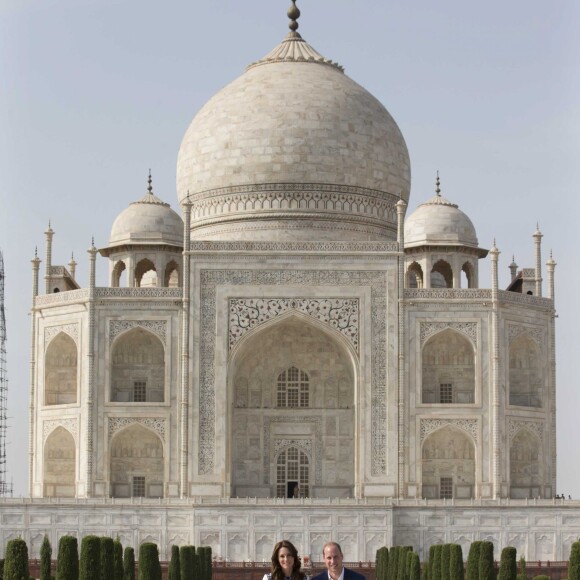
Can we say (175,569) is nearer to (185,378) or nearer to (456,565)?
(456,565)

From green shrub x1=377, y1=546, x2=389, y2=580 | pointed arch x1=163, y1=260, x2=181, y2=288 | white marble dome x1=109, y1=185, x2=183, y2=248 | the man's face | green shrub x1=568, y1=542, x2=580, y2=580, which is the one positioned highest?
white marble dome x1=109, y1=185, x2=183, y2=248

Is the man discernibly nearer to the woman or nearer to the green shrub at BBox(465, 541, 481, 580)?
the woman

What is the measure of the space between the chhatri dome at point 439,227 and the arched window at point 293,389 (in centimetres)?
407

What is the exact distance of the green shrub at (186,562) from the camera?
67.7 feet

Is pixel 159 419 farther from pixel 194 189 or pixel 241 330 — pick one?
pixel 194 189

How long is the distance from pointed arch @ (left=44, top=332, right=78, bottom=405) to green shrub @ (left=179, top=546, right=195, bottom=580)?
9753 mm

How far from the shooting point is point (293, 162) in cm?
3167

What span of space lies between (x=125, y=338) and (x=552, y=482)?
9531mm

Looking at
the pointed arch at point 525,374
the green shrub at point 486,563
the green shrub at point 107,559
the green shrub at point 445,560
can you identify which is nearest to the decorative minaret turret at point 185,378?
the pointed arch at point 525,374

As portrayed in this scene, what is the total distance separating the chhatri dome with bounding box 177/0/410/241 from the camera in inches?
1239

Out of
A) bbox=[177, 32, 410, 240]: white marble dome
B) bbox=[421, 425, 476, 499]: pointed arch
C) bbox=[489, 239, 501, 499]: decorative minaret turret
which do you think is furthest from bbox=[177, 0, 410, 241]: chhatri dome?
bbox=[421, 425, 476, 499]: pointed arch

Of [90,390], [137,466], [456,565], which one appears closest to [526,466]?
[137,466]

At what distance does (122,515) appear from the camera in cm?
2623

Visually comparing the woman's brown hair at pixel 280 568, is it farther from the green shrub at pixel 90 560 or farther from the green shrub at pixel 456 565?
the green shrub at pixel 456 565
